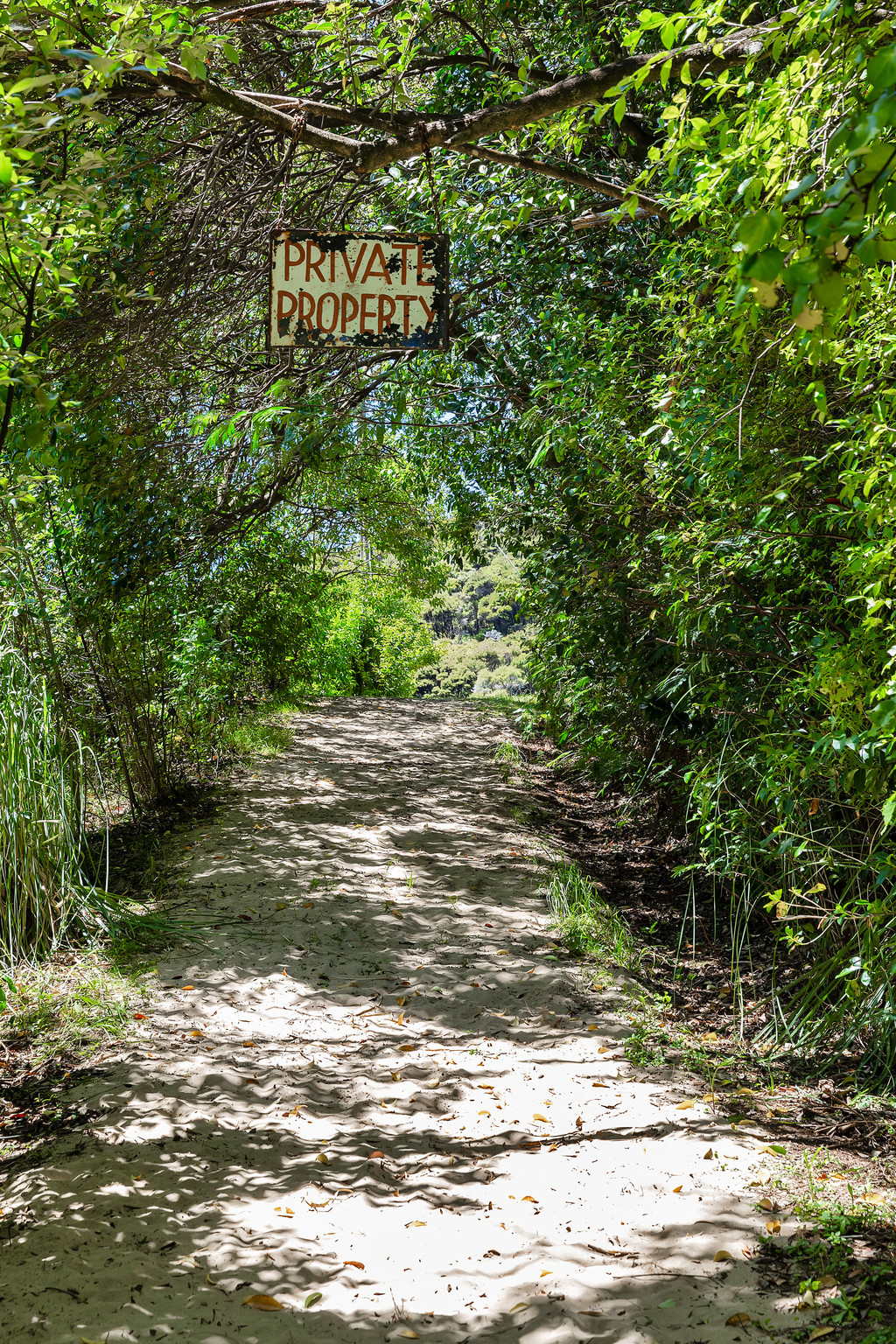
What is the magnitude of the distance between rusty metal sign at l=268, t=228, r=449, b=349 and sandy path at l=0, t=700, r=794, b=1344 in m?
2.75


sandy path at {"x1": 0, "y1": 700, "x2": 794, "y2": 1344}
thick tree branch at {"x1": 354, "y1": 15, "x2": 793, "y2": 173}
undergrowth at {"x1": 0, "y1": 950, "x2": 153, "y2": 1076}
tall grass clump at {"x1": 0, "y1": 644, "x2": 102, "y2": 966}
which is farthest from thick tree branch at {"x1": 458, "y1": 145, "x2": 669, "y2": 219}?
undergrowth at {"x1": 0, "y1": 950, "x2": 153, "y2": 1076}

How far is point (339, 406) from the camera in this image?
624cm

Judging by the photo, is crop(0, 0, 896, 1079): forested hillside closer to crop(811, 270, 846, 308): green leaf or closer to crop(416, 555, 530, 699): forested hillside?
crop(811, 270, 846, 308): green leaf

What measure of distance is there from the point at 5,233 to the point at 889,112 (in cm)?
200

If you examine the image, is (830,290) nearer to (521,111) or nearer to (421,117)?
(521,111)

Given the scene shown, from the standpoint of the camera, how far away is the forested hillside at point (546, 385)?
2396mm

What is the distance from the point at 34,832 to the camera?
4047 mm

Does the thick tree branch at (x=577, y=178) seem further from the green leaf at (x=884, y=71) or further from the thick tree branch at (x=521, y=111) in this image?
the green leaf at (x=884, y=71)

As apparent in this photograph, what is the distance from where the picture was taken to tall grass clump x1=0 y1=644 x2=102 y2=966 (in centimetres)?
392

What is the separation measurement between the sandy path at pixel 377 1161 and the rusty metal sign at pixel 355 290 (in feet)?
9.01

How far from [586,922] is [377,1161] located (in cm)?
211

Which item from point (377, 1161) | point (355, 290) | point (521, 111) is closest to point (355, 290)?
point (355, 290)

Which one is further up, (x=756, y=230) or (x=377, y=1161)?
(x=756, y=230)

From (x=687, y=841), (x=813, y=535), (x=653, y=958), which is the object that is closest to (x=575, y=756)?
(x=687, y=841)
